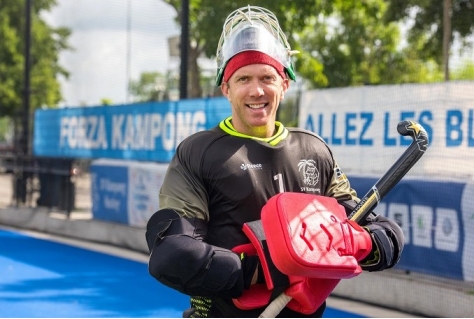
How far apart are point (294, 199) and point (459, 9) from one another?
2190 centimetres

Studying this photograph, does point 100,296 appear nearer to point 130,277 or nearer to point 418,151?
point 130,277

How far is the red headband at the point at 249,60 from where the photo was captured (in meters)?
2.57

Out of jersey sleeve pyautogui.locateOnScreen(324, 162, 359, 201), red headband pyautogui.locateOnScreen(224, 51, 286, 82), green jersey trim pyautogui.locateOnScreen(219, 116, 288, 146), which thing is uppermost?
red headband pyautogui.locateOnScreen(224, 51, 286, 82)

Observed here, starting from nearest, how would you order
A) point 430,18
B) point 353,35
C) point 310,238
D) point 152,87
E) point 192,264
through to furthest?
point 310,238
point 192,264
point 152,87
point 430,18
point 353,35

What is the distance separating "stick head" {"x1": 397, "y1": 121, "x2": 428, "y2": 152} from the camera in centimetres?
233

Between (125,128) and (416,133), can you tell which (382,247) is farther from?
(125,128)

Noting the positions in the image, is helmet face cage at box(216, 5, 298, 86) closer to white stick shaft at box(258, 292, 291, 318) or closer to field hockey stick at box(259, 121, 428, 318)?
field hockey stick at box(259, 121, 428, 318)

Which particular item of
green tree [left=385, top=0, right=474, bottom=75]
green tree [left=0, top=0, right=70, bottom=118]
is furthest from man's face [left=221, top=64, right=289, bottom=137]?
green tree [left=0, top=0, right=70, bottom=118]

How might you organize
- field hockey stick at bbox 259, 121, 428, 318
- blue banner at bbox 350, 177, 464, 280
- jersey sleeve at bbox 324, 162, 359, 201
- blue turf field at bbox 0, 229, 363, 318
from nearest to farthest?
1. field hockey stick at bbox 259, 121, 428, 318
2. jersey sleeve at bbox 324, 162, 359, 201
3. blue banner at bbox 350, 177, 464, 280
4. blue turf field at bbox 0, 229, 363, 318

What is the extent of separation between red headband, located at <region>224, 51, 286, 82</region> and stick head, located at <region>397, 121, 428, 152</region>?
1.39ft

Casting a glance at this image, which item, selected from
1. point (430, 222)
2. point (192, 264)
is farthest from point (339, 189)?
point (430, 222)

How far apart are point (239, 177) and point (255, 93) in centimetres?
25

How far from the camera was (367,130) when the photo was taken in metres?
8.94

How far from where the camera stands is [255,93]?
8.32 ft
